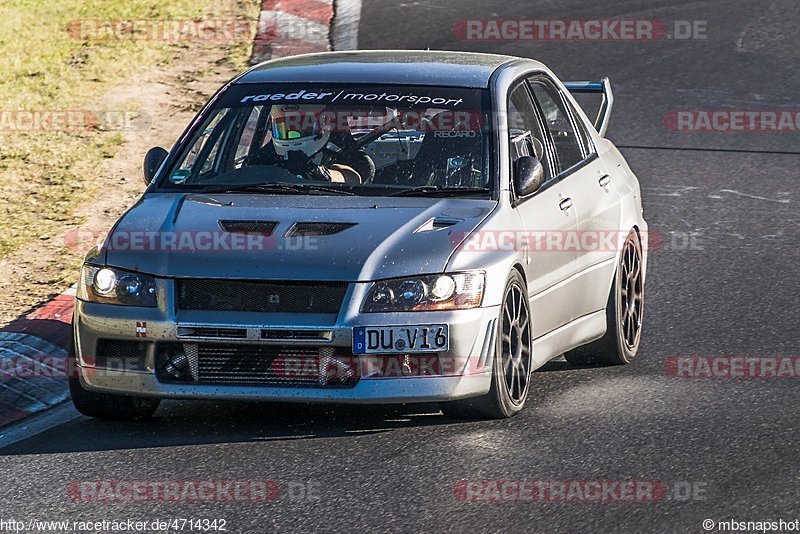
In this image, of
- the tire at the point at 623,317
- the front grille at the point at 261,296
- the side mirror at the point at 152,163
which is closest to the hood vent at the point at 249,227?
the front grille at the point at 261,296

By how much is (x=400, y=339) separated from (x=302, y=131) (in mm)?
1740

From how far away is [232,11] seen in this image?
17.6 meters

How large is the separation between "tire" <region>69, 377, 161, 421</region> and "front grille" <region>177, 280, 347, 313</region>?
0.63m

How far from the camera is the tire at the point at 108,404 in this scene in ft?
23.4

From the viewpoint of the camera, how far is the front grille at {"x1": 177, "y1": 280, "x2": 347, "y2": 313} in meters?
6.63

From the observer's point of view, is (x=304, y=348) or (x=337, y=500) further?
(x=304, y=348)

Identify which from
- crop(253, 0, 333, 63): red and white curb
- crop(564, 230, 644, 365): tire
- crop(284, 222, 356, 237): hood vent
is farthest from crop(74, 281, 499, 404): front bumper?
crop(253, 0, 333, 63): red and white curb

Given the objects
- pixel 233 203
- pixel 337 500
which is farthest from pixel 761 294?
pixel 337 500

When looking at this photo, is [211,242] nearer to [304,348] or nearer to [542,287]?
[304,348]

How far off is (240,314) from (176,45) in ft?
33.9

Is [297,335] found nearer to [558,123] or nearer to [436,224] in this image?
[436,224]

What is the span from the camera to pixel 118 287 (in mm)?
6895

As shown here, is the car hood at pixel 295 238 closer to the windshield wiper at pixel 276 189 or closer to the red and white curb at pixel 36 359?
the windshield wiper at pixel 276 189

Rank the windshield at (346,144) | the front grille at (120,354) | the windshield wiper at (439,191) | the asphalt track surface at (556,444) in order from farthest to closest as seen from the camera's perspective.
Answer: the windshield at (346,144), the windshield wiper at (439,191), the front grille at (120,354), the asphalt track surface at (556,444)
